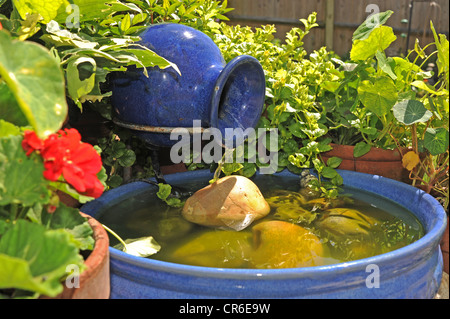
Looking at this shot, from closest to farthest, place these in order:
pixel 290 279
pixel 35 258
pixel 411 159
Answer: pixel 35 258, pixel 290 279, pixel 411 159

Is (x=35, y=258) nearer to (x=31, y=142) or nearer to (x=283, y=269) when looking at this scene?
(x=31, y=142)

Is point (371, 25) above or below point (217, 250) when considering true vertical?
above

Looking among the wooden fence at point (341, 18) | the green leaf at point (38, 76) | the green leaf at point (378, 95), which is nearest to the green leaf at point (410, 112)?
the green leaf at point (378, 95)

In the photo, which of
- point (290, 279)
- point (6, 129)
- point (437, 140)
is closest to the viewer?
point (6, 129)

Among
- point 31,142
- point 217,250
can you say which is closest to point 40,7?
point 31,142

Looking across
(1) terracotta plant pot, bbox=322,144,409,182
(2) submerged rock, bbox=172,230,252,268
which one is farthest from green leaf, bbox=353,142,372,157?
(2) submerged rock, bbox=172,230,252,268

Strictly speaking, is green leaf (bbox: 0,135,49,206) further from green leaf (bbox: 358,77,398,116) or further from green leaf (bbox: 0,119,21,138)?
green leaf (bbox: 358,77,398,116)

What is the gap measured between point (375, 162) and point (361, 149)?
0.36ft

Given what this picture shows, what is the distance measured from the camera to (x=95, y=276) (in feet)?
3.08

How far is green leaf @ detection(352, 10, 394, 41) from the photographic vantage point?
1.89 meters

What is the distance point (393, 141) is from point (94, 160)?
1662mm

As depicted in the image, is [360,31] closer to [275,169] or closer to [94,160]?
[275,169]
